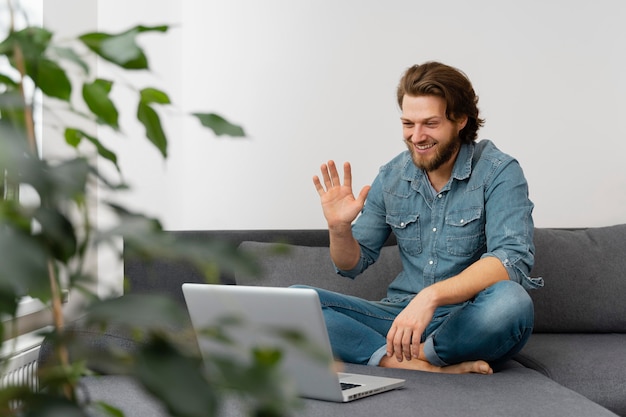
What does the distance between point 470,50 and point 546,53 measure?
0.32m

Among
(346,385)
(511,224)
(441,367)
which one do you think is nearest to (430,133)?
(511,224)

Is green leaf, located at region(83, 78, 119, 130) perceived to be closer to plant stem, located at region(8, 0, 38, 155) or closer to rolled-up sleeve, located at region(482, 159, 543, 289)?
plant stem, located at region(8, 0, 38, 155)

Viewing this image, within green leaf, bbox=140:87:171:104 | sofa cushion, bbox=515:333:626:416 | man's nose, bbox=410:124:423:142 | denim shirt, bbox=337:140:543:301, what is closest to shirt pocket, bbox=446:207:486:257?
Result: denim shirt, bbox=337:140:543:301

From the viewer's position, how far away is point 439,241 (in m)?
2.79

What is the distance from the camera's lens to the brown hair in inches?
111

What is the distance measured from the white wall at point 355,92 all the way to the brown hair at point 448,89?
85 cm

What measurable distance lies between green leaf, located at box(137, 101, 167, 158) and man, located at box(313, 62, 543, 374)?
1.75 m

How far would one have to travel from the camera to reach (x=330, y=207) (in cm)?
268

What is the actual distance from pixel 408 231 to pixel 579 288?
684 mm

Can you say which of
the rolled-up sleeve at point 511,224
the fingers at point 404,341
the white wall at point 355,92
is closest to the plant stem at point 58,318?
the fingers at point 404,341

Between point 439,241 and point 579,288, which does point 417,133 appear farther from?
point 579,288

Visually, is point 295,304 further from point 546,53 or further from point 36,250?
point 546,53

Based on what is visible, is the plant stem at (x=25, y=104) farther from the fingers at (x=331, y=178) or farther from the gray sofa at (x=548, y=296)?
the fingers at (x=331, y=178)

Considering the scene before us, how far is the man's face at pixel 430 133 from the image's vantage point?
279cm
